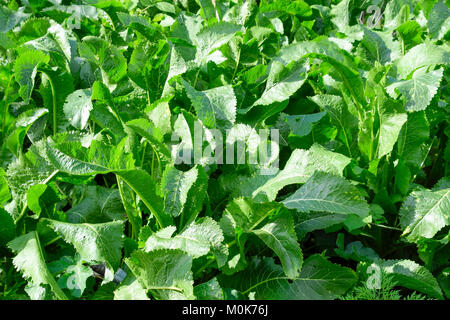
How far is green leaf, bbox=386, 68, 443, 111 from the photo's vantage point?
1.65 m

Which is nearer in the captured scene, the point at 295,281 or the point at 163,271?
the point at 163,271

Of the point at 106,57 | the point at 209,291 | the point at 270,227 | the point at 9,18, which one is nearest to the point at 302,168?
the point at 270,227

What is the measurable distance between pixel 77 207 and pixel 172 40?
0.85m

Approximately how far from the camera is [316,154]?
1.58 metres

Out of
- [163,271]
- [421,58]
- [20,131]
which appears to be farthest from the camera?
[421,58]

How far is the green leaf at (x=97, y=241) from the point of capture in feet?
4.40

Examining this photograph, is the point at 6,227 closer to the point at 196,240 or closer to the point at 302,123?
the point at 196,240

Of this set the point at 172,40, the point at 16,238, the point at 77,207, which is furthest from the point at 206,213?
the point at 172,40

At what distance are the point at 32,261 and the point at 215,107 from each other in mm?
737

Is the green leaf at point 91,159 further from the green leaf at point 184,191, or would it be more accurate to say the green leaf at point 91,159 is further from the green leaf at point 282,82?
the green leaf at point 282,82

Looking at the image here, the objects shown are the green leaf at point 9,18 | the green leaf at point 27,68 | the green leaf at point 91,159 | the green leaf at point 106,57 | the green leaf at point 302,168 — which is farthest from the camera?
the green leaf at point 9,18

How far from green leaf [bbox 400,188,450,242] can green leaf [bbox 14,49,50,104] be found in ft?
4.39

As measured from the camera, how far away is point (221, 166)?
1.76 m

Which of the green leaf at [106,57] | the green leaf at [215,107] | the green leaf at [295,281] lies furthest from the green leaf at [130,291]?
the green leaf at [106,57]
